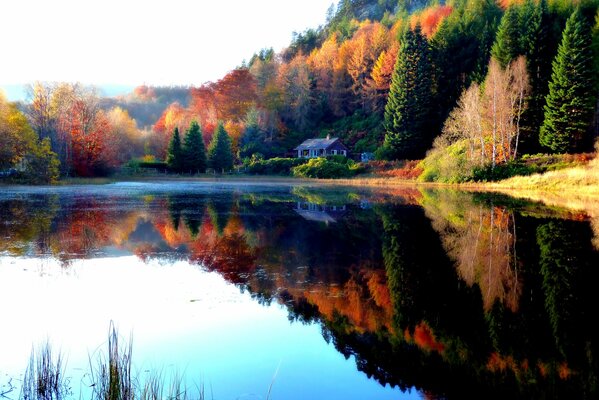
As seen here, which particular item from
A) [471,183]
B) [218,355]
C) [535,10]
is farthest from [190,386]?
[535,10]

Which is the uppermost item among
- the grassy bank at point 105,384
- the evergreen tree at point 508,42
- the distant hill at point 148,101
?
the distant hill at point 148,101

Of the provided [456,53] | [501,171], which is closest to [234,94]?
[456,53]

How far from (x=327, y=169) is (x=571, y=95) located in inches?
1056

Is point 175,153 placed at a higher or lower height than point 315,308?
higher

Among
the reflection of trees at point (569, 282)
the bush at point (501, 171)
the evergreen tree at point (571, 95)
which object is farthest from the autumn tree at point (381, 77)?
the reflection of trees at point (569, 282)

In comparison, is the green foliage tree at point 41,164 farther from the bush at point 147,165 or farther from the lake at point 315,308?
the lake at point 315,308

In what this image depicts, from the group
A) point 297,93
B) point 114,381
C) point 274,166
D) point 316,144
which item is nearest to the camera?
point 114,381

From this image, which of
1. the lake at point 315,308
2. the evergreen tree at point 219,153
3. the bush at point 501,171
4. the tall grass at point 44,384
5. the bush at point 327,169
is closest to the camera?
the tall grass at point 44,384

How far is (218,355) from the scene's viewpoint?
246 inches

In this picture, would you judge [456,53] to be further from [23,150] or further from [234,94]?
[23,150]

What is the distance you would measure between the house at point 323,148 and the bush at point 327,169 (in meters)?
9.26

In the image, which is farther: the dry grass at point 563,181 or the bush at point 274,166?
the bush at point 274,166

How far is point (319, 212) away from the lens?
76.2 ft

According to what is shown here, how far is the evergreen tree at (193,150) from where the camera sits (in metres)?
62.3
